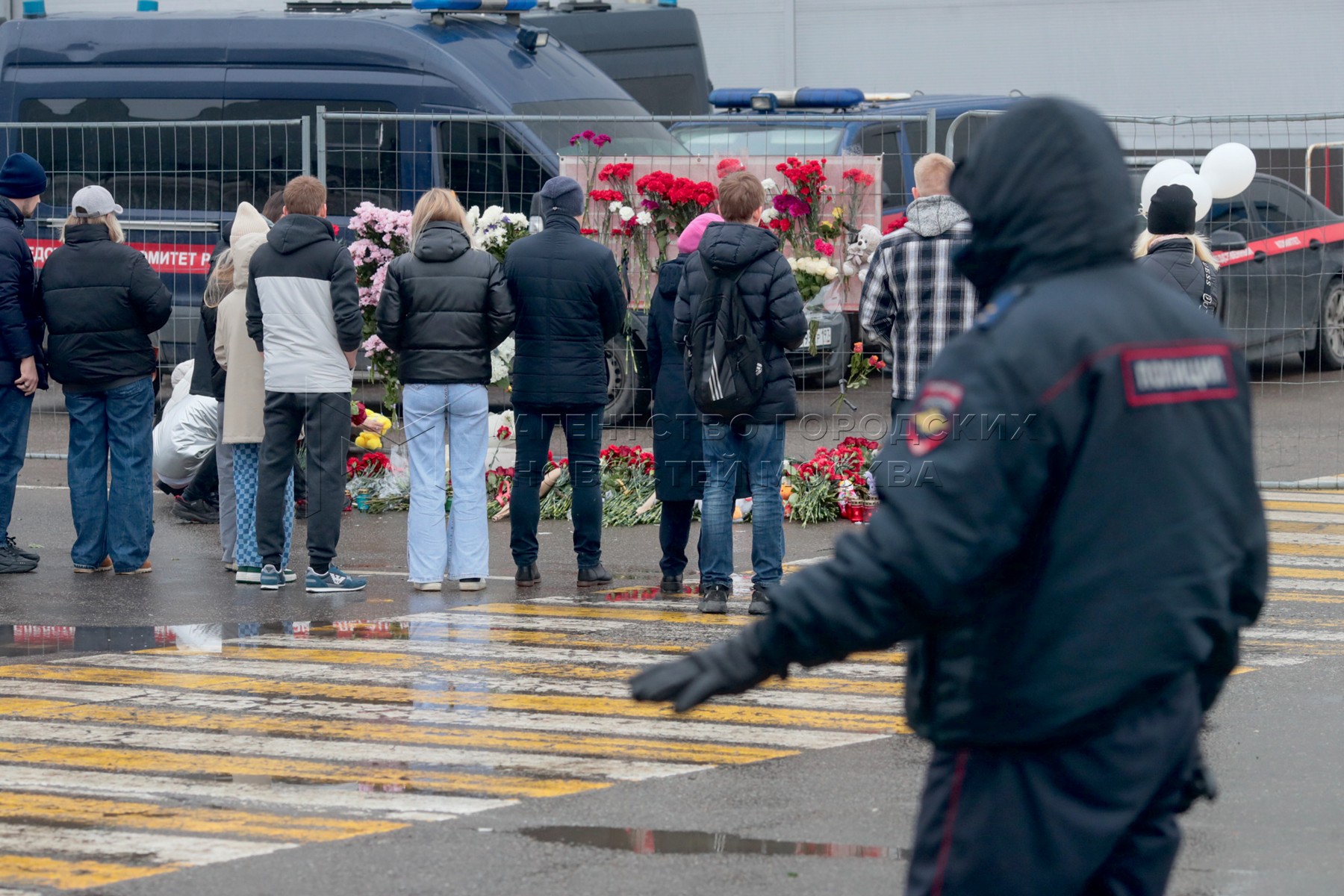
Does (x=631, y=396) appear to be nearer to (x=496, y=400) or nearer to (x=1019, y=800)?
(x=496, y=400)

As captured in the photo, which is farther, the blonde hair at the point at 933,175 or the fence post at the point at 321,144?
the fence post at the point at 321,144

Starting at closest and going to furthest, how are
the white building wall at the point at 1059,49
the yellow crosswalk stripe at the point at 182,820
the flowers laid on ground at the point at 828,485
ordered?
the yellow crosswalk stripe at the point at 182,820 → the flowers laid on ground at the point at 828,485 → the white building wall at the point at 1059,49

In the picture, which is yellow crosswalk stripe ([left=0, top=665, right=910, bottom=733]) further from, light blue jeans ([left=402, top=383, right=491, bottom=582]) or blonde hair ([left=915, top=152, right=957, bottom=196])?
blonde hair ([left=915, top=152, right=957, bottom=196])

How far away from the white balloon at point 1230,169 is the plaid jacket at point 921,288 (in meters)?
4.23

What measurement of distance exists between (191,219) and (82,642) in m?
7.01

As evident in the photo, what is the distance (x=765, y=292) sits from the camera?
816 cm

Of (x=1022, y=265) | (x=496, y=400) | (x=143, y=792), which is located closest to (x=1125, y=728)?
(x=1022, y=265)

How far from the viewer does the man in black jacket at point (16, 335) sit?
379 inches

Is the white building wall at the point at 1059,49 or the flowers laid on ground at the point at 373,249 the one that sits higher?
the white building wall at the point at 1059,49

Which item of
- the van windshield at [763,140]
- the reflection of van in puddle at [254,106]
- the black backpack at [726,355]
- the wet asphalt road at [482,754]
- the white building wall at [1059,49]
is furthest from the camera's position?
the white building wall at [1059,49]

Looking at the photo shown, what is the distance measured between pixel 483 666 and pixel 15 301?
3860 mm

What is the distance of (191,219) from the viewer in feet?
47.4

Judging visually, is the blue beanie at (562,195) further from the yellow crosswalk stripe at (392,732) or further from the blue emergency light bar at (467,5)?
the blue emergency light bar at (467,5)

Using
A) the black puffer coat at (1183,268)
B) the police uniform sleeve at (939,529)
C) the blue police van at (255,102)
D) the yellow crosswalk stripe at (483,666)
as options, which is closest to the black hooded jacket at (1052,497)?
the police uniform sleeve at (939,529)
